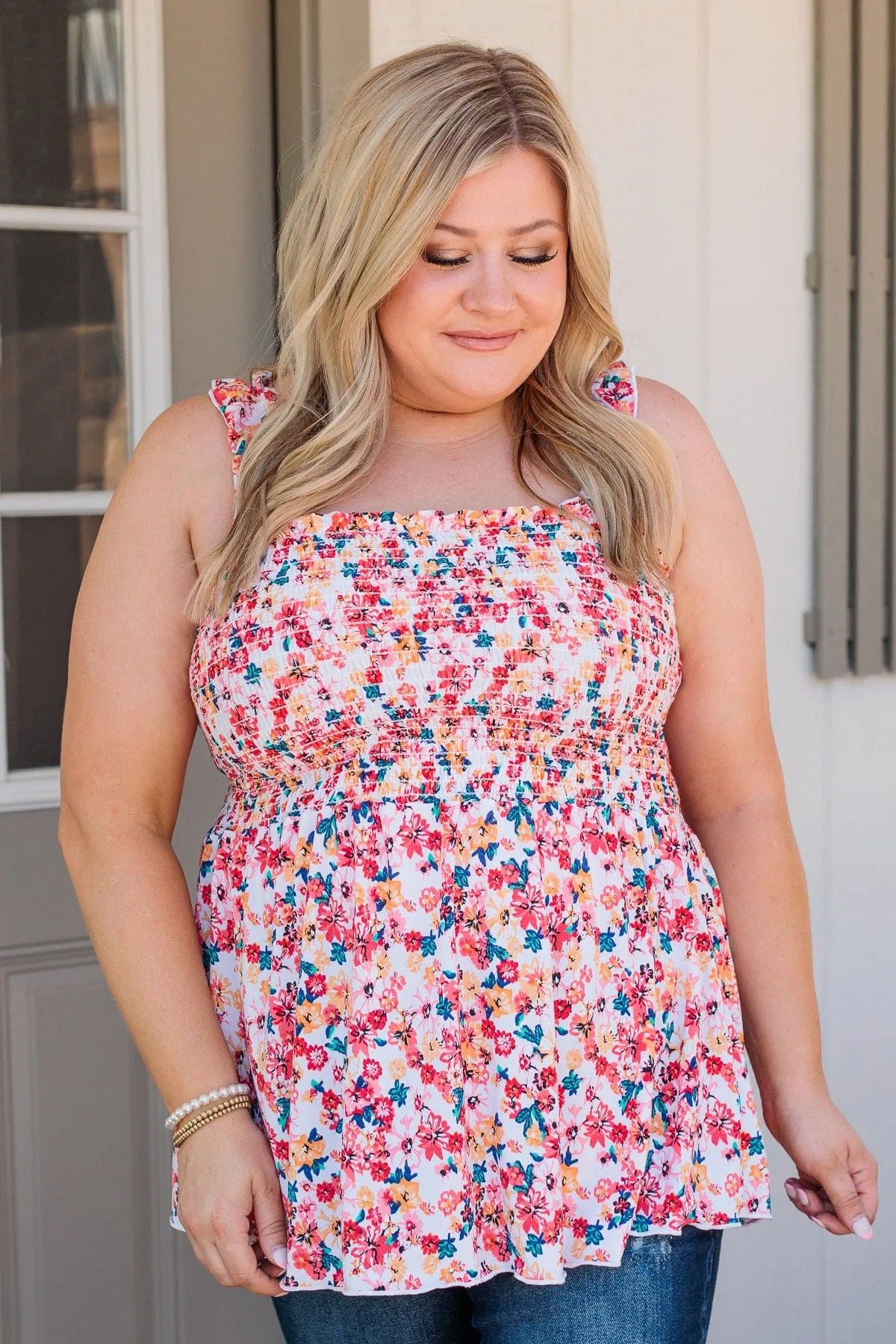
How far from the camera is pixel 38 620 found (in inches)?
86.7

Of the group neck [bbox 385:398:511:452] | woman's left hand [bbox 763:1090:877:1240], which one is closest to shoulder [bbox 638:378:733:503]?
neck [bbox 385:398:511:452]

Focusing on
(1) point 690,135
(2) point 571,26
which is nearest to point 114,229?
(2) point 571,26

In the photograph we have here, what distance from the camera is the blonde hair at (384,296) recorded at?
1.51 m

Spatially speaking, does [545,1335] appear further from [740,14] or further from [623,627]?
[740,14]

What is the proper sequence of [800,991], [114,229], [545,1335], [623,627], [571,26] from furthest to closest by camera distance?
[571,26]
[114,229]
[800,991]
[623,627]
[545,1335]

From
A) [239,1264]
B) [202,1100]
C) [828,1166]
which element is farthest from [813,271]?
[239,1264]

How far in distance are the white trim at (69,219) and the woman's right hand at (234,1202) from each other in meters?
1.33

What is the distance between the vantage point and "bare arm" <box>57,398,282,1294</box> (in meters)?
1.47

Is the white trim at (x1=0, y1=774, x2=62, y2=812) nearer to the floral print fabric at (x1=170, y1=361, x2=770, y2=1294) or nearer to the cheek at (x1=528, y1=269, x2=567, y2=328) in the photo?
the floral print fabric at (x1=170, y1=361, x2=770, y2=1294)

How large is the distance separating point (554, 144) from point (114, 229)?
86cm

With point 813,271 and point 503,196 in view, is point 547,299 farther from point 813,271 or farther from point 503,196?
point 813,271

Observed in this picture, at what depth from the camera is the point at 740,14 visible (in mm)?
2422

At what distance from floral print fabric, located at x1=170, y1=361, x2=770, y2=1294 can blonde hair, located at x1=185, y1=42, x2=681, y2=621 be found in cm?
5

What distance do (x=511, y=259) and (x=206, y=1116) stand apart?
3.06 ft
